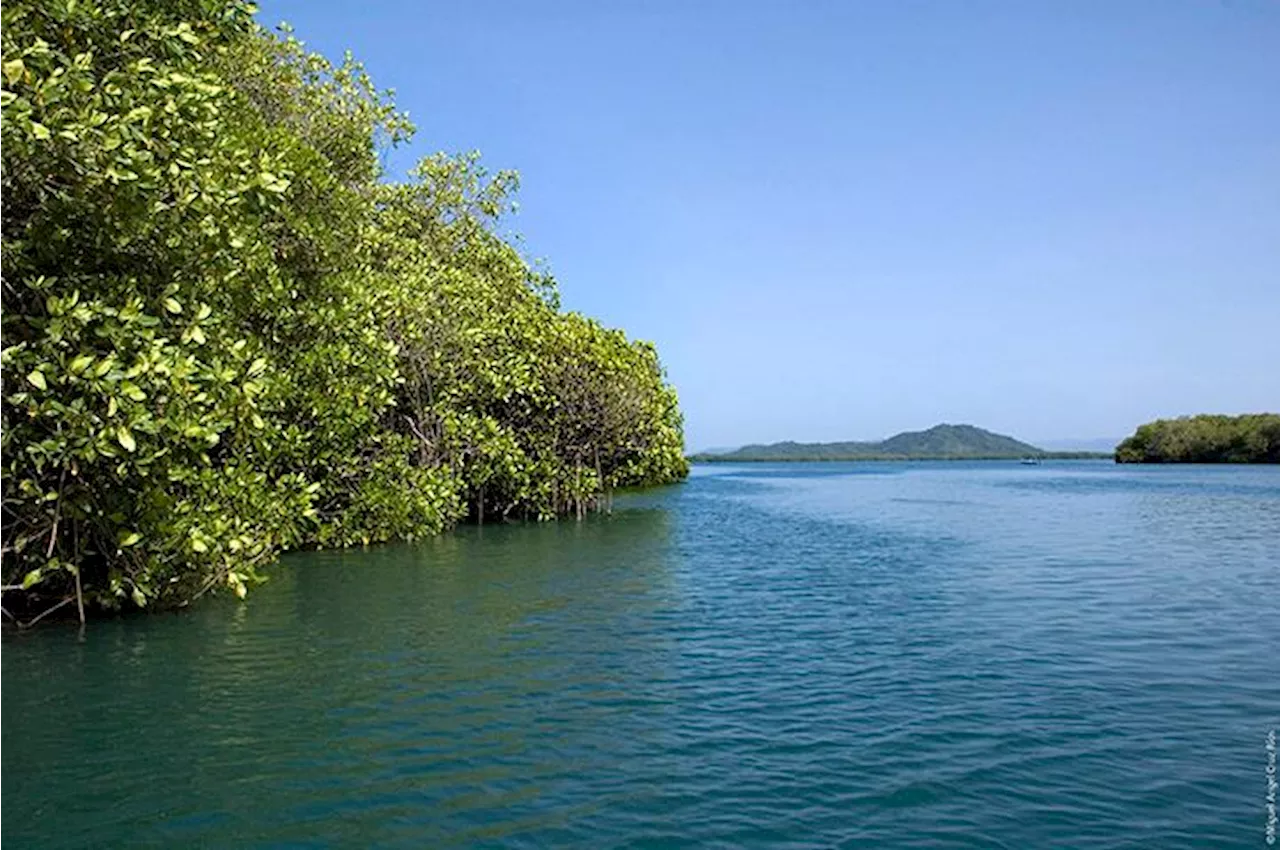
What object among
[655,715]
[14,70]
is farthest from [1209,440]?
[14,70]

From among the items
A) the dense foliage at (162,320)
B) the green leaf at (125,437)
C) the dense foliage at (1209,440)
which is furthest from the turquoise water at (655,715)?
the dense foliage at (1209,440)

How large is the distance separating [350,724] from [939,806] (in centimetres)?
690

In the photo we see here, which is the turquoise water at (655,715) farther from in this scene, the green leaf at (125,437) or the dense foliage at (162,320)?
the green leaf at (125,437)

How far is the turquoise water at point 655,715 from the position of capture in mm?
8945

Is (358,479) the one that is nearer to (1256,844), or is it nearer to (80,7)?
(80,7)

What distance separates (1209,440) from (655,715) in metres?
172

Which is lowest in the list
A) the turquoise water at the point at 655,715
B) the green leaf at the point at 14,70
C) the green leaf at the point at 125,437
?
the turquoise water at the point at 655,715

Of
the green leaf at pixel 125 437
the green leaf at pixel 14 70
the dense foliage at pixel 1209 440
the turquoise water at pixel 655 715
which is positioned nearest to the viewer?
the turquoise water at pixel 655 715

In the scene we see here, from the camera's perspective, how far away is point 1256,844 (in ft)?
27.4

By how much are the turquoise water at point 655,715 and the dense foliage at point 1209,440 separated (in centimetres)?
14214

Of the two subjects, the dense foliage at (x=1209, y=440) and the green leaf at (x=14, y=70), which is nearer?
the green leaf at (x=14, y=70)

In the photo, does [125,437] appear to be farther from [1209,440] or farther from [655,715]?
[1209,440]

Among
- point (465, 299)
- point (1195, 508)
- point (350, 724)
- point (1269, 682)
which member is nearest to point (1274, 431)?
point (1195, 508)

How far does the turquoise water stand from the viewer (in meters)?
8.95
